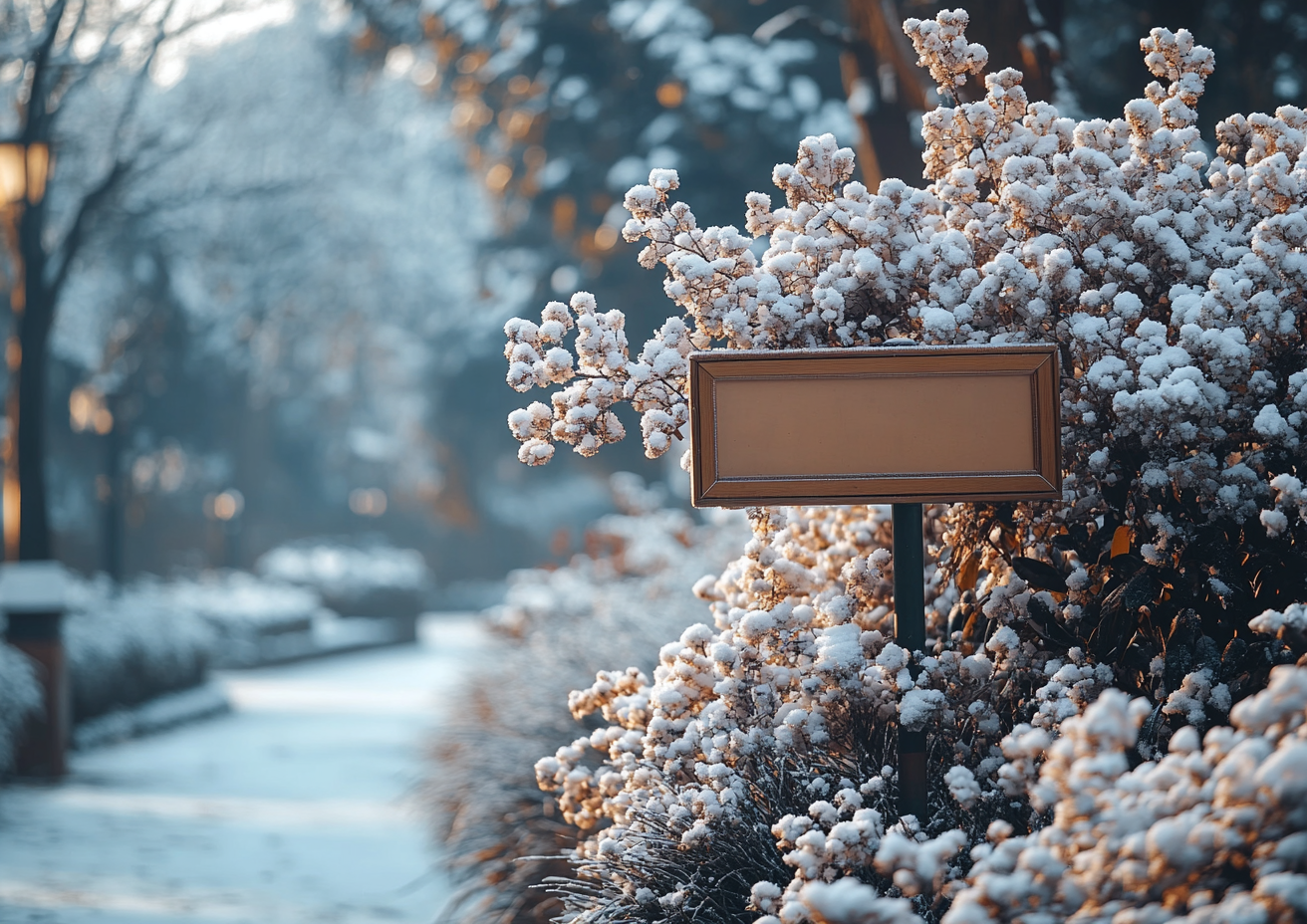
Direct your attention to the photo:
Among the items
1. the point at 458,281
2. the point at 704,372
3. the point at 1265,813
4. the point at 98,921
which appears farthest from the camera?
the point at 458,281

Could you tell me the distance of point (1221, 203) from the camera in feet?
9.82

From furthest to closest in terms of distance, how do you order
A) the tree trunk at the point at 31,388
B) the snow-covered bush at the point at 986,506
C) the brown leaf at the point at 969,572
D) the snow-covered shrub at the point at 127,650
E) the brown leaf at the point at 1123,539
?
the snow-covered shrub at the point at 127,650, the tree trunk at the point at 31,388, the brown leaf at the point at 969,572, the brown leaf at the point at 1123,539, the snow-covered bush at the point at 986,506

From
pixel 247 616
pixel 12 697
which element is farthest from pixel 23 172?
pixel 247 616

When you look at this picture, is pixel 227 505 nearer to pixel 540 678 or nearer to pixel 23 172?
pixel 23 172

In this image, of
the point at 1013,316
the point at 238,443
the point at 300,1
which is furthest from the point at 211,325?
the point at 1013,316

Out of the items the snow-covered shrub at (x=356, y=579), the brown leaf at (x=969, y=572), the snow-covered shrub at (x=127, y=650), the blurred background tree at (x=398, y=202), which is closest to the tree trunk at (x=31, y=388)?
the blurred background tree at (x=398, y=202)

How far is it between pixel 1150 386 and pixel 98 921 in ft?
13.4

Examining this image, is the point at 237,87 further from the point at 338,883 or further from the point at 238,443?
the point at 338,883

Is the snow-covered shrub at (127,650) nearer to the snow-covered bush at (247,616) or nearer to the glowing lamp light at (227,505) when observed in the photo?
the snow-covered bush at (247,616)

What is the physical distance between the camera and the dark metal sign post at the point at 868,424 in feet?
8.39

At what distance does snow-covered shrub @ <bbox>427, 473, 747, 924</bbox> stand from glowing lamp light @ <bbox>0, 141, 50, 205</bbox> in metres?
4.13

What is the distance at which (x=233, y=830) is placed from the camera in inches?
260

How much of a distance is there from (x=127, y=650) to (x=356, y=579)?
12.2 m

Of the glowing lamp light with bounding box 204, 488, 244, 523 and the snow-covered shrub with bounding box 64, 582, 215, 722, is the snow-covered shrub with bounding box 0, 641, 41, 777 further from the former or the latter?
the glowing lamp light with bounding box 204, 488, 244, 523
